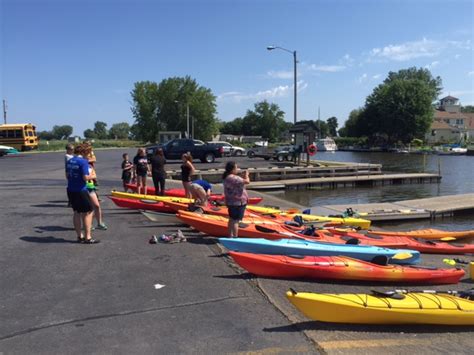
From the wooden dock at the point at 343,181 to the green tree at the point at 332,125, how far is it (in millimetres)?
122654

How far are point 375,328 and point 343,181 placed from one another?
2072 centimetres

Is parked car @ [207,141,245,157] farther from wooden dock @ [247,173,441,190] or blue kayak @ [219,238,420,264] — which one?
blue kayak @ [219,238,420,264]

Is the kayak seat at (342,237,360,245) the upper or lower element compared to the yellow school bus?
lower

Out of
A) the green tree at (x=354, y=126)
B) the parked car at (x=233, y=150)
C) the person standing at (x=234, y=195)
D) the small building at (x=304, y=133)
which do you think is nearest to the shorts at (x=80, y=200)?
the person standing at (x=234, y=195)

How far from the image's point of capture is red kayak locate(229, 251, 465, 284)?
6199 mm

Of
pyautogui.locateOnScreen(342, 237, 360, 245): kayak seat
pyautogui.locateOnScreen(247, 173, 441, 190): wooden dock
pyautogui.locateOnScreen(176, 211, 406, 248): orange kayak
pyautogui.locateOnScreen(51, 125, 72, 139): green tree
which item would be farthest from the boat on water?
pyautogui.locateOnScreen(51, 125, 72, 139): green tree

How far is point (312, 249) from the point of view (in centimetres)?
734

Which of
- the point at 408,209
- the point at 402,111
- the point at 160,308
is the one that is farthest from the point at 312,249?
the point at 402,111

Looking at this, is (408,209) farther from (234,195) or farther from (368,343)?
(368,343)

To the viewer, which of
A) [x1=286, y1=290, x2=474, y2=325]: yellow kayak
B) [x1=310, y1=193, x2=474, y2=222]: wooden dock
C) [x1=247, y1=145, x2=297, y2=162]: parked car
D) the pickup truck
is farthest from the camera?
[x1=247, y1=145, x2=297, y2=162]: parked car

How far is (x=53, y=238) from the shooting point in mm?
8555

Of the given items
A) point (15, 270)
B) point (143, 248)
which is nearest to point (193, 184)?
point (143, 248)

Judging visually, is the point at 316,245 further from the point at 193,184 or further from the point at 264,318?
the point at 193,184

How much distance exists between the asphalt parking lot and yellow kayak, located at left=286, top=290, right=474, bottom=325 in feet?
0.37
